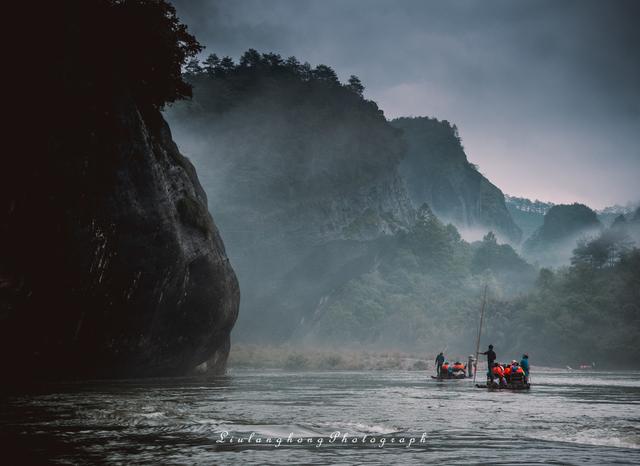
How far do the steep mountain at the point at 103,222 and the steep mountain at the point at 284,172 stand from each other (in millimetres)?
63117

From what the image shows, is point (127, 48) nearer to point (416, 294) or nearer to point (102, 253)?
point (102, 253)

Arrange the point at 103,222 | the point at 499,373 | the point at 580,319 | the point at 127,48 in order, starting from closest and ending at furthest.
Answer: the point at 103,222 → the point at 127,48 → the point at 499,373 → the point at 580,319

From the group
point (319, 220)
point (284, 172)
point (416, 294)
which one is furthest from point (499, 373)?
point (416, 294)

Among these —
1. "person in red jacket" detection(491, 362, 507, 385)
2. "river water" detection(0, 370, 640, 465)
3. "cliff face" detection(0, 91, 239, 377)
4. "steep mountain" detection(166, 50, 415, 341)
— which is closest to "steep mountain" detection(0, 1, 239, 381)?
"cliff face" detection(0, 91, 239, 377)

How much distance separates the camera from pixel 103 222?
24.5 metres

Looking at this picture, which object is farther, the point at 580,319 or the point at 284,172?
the point at 284,172

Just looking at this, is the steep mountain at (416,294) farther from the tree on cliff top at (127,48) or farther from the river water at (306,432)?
the river water at (306,432)

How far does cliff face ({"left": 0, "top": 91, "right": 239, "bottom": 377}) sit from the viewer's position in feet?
69.3

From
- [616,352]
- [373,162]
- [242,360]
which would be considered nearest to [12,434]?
[242,360]

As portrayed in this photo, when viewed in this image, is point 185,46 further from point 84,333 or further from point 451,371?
point 451,371

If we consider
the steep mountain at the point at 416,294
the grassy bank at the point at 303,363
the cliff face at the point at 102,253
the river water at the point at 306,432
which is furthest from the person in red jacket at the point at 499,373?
the steep mountain at the point at 416,294

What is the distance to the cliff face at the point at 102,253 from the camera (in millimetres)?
21109

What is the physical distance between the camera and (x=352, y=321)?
119 m

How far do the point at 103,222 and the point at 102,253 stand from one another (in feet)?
4.49
